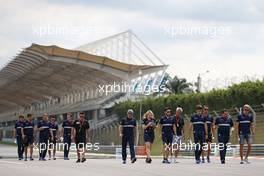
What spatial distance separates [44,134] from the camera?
2377 centimetres

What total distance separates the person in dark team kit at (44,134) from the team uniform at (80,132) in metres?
2.26

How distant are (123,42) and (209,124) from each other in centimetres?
5306

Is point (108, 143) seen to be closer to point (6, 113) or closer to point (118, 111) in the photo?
point (118, 111)

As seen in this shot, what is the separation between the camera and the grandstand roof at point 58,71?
209 feet

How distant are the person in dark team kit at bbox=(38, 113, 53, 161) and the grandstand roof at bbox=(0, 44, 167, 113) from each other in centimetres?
3685

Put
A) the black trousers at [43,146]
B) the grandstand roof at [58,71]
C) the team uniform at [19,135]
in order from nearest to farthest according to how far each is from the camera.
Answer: the black trousers at [43,146] → the team uniform at [19,135] → the grandstand roof at [58,71]

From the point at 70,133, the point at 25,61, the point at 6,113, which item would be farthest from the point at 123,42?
the point at 6,113

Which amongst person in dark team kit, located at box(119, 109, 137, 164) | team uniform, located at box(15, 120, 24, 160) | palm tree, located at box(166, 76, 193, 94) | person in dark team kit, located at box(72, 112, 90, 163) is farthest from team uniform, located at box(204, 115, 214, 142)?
palm tree, located at box(166, 76, 193, 94)

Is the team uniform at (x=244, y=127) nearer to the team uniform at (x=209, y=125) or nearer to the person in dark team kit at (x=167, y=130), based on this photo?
the team uniform at (x=209, y=125)

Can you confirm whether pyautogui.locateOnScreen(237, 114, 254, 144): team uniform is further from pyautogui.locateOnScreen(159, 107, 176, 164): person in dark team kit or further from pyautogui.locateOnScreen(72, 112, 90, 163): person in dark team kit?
pyautogui.locateOnScreen(72, 112, 90, 163): person in dark team kit

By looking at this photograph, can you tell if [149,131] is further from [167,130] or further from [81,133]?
[81,133]

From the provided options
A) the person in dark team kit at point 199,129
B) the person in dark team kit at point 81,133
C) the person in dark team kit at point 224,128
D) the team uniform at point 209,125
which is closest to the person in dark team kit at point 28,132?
the person in dark team kit at point 81,133

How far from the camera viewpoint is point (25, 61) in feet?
226

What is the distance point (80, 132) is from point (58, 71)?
5257cm
